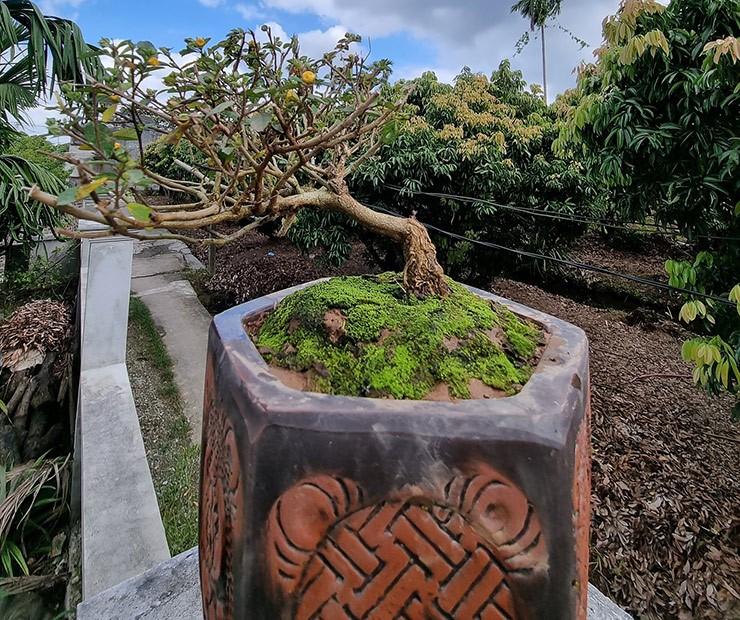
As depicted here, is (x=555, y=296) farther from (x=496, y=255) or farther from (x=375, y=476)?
(x=375, y=476)

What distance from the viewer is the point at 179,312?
167 inches

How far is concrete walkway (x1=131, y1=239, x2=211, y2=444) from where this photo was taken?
2990 mm

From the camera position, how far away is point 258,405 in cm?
53

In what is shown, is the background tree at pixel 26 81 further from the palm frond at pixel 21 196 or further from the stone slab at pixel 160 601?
the stone slab at pixel 160 601

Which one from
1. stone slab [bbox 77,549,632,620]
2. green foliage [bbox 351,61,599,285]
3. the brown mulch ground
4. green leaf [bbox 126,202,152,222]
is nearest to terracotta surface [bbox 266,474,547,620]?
green leaf [bbox 126,202,152,222]

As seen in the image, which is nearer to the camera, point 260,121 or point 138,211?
point 138,211

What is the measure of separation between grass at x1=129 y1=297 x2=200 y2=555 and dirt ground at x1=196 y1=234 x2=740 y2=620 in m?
1.71

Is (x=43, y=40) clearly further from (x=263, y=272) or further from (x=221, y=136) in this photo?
(x=221, y=136)

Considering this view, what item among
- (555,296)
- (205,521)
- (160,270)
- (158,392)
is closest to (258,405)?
(205,521)

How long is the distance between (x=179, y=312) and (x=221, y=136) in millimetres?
3783

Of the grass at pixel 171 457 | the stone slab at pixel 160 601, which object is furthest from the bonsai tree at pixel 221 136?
the grass at pixel 171 457

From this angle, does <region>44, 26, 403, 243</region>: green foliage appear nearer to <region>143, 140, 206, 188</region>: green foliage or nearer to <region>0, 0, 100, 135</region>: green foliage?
<region>143, 140, 206, 188</region>: green foliage

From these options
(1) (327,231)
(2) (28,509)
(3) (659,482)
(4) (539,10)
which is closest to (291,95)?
(3) (659,482)

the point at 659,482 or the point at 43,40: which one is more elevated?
the point at 43,40
